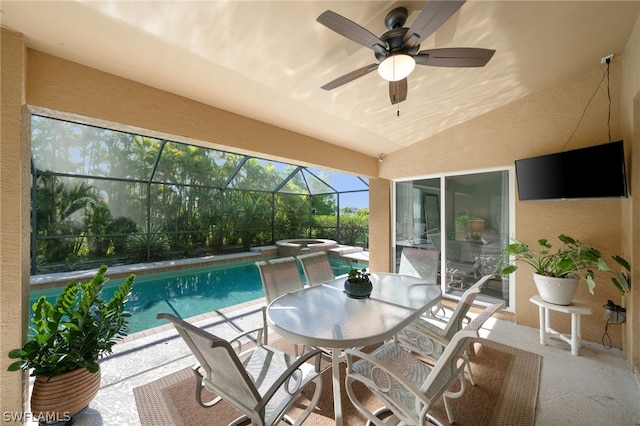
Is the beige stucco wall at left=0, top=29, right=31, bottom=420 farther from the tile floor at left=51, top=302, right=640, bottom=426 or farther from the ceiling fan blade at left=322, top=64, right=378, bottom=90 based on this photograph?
the ceiling fan blade at left=322, top=64, right=378, bottom=90

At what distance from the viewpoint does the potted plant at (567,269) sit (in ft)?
8.98

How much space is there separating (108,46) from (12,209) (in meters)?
1.37

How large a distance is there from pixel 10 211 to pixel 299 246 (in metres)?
8.19

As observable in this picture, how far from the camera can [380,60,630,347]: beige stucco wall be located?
313 cm

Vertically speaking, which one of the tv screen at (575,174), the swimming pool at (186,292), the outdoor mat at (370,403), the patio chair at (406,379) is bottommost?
the swimming pool at (186,292)

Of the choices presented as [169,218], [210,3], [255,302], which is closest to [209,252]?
[169,218]

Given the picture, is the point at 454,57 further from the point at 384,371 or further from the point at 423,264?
the point at 423,264

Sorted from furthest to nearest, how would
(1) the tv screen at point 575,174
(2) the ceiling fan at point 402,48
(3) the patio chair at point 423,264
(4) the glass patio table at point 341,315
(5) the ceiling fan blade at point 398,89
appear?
(3) the patio chair at point 423,264 → (1) the tv screen at point 575,174 → (5) the ceiling fan blade at point 398,89 → (4) the glass patio table at point 341,315 → (2) the ceiling fan at point 402,48

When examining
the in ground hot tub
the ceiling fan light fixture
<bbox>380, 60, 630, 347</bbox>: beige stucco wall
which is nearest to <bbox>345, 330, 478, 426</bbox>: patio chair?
the ceiling fan light fixture

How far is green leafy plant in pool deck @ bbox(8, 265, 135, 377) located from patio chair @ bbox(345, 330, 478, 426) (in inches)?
75.7

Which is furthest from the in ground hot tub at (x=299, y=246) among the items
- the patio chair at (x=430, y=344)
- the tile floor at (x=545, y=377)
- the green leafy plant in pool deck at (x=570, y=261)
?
the patio chair at (x=430, y=344)

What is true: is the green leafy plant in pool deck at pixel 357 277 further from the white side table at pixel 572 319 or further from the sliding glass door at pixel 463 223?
the sliding glass door at pixel 463 223

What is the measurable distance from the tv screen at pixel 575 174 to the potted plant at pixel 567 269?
587mm

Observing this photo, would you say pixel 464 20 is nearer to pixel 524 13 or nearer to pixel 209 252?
pixel 524 13
